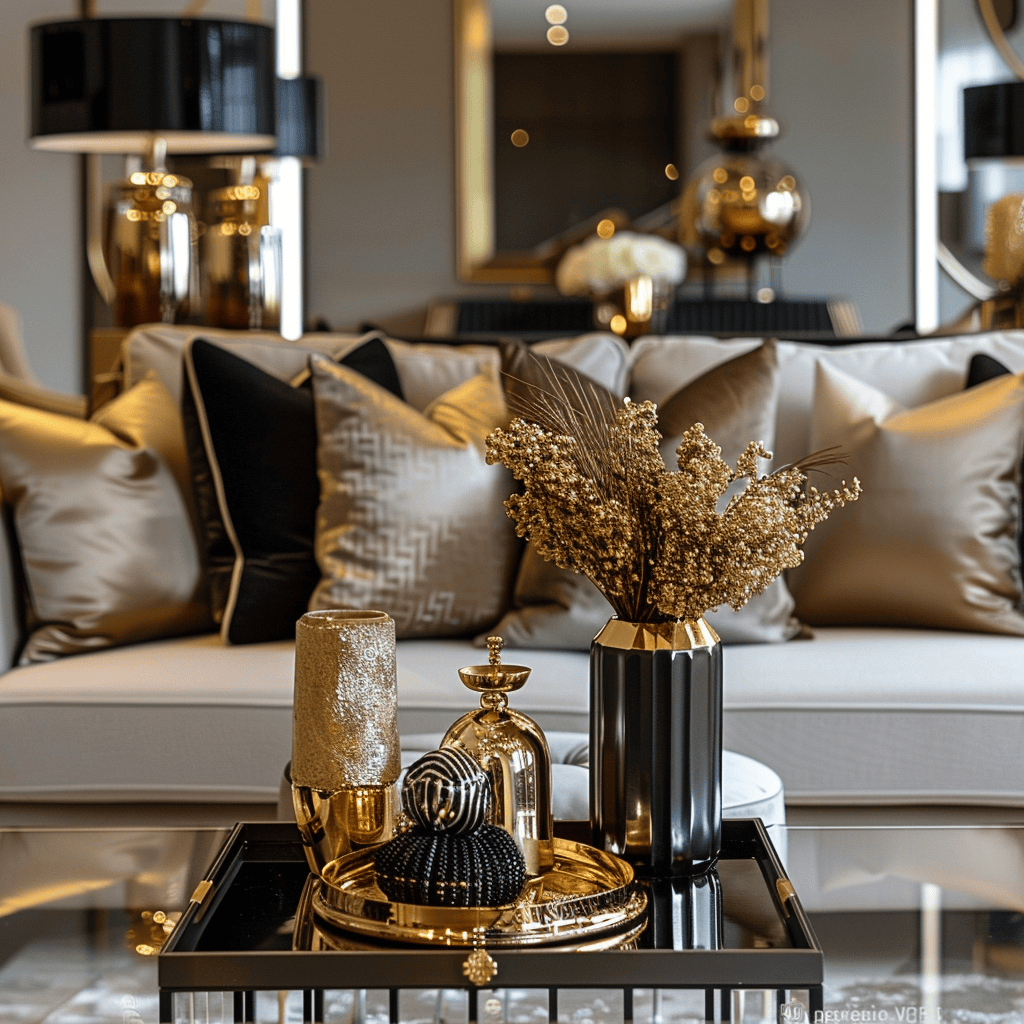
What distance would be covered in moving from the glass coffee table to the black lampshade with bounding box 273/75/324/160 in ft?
11.9

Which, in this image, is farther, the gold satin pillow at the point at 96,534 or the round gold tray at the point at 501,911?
the gold satin pillow at the point at 96,534

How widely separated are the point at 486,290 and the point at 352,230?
0.70 m

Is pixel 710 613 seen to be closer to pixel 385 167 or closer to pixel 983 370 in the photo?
pixel 983 370

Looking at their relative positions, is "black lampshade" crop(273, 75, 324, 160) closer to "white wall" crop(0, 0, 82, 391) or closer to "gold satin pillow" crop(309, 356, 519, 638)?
"white wall" crop(0, 0, 82, 391)

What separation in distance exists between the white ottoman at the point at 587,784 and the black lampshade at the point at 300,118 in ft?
11.1

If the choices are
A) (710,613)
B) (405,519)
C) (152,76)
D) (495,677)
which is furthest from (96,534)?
(495,677)

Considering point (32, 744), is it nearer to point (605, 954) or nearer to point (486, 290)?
point (605, 954)

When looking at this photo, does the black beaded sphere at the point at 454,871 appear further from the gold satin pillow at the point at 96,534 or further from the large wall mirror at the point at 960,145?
the large wall mirror at the point at 960,145

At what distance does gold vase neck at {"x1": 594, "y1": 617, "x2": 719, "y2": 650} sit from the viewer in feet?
4.19

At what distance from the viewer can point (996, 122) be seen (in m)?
3.66

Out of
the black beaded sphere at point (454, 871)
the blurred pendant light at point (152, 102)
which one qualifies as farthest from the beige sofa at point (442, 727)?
the blurred pendant light at point (152, 102)

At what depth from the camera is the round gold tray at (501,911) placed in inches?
43.8

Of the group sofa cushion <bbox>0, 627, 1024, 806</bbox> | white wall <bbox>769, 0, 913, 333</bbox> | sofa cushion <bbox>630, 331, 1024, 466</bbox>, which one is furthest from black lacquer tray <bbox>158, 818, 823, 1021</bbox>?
white wall <bbox>769, 0, 913, 333</bbox>

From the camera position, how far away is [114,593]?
7.54 feet
